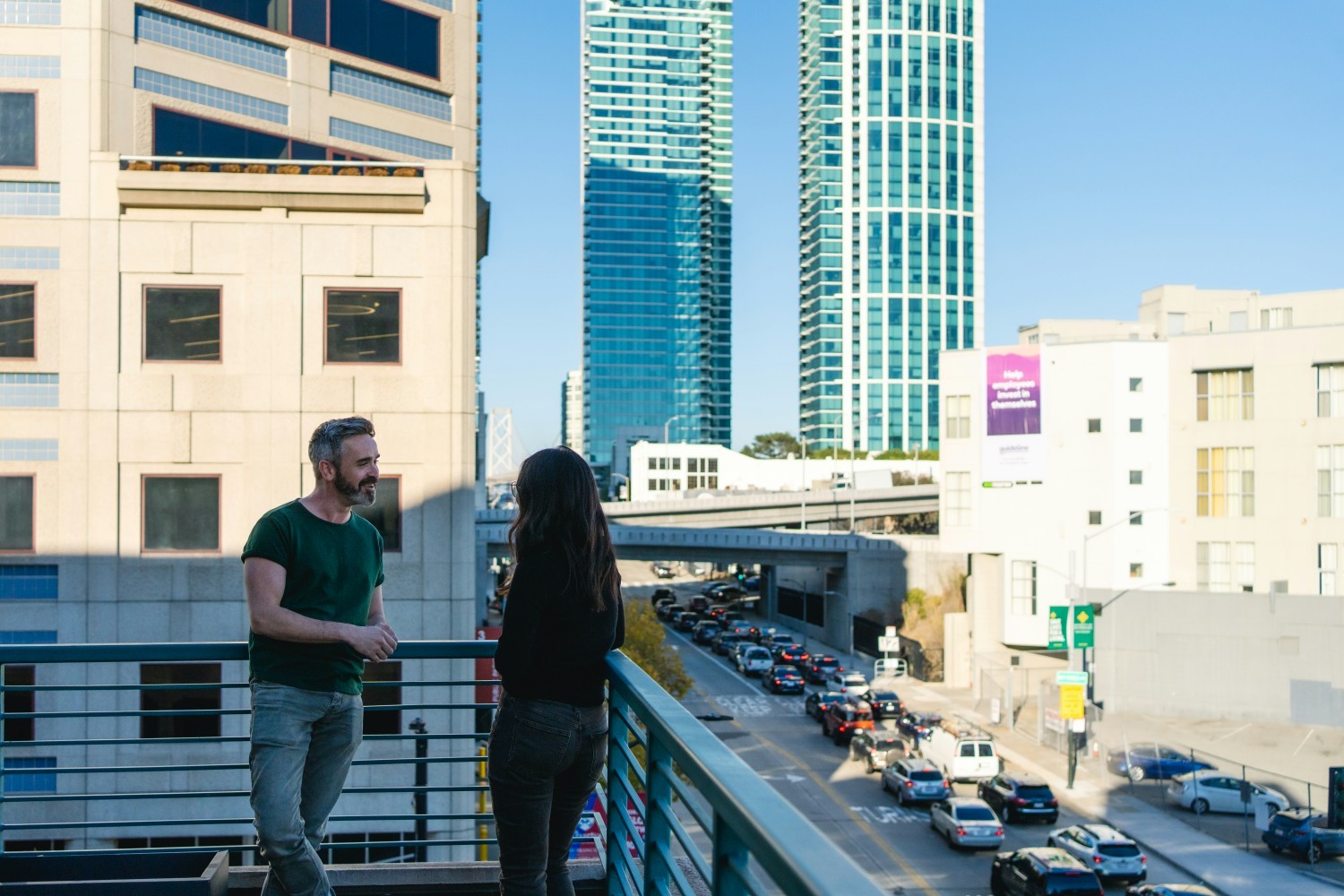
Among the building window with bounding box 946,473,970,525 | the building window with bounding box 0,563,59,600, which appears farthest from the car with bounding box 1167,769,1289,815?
the building window with bounding box 0,563,59,600

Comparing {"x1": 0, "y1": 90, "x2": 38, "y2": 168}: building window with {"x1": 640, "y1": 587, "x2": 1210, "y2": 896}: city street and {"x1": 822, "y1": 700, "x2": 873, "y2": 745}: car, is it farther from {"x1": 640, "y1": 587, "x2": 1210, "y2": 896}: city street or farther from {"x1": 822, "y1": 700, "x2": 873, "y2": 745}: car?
{"x1": 822, "y1": 700, "x2": 873, "y2": 745}: car

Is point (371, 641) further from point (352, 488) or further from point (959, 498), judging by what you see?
point (959, 498)

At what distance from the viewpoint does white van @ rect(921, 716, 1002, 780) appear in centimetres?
4166

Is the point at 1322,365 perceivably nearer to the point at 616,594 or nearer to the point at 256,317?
the point at 256,317

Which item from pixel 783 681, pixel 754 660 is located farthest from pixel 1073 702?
pixel 754 660

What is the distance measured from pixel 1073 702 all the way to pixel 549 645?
42.9 metres

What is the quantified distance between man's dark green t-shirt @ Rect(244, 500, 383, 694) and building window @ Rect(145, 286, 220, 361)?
18.0 metres

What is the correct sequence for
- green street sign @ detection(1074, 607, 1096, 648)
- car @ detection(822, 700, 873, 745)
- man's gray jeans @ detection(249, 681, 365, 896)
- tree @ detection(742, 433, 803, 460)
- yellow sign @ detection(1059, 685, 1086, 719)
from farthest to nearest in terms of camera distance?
tree @ detection(742, 433, 803, 460), green street sign @ detection(1074, 607, 1096, 648), car @ detection(822, 700, 873, 745), yellow sign @ detection(1059, 685, 1086, 719), man's gray jeans @ detection(249, 681, 365, 896)

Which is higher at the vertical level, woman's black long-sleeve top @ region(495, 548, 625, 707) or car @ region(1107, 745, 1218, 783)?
woman's black long-sleeve top @ region(495, 548, 625, 707)

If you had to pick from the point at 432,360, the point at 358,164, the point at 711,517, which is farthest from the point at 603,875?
the point at 711,517

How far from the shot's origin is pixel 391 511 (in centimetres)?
2256

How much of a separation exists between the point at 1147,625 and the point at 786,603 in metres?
44.5

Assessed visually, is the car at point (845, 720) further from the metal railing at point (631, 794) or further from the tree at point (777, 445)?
the tree at point (777, 445)

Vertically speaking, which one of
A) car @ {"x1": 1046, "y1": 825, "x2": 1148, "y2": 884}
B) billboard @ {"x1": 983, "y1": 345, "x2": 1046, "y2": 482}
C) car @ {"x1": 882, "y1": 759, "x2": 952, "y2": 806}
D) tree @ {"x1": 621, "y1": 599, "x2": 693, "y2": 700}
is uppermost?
billboard @ {"x1": 983, "y1": 345, "x2": 1046, "y2": 482}
